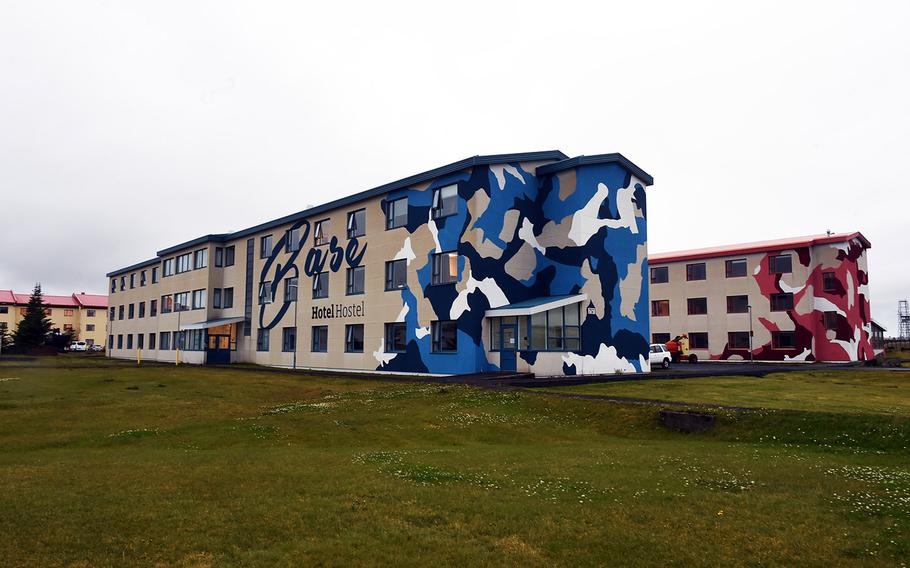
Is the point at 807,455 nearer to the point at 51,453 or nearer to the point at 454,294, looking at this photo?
the point at 51,453

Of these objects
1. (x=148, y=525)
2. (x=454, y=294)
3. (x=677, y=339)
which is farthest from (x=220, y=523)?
(x=677, y=339)

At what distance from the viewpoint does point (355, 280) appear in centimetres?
4756

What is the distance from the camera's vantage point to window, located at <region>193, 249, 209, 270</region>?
65.8 metres

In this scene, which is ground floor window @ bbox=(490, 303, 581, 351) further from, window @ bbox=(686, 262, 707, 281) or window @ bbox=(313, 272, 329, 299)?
window @ bbox=(686, 262, 707, 281)

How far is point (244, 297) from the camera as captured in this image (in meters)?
61.5

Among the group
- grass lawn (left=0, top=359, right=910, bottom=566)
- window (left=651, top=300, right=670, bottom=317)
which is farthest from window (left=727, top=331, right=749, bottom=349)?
grass lawn (left=0, top=359, right=910, bottom=566)

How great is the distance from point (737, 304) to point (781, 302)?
14.9ft

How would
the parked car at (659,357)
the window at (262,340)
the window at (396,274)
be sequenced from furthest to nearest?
the window at (262,340) → the parked car at (659,357) → the window at (396,274)

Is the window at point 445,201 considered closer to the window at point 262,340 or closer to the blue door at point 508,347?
the blue door at point 508,347

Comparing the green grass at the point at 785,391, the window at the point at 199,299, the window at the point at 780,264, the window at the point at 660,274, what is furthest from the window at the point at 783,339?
the window at the point at 199,299

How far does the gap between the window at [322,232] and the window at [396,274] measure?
9.47 metres

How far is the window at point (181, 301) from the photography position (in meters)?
68.8

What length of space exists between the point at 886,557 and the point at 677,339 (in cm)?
6006

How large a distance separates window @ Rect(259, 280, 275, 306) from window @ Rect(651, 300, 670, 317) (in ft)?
148
